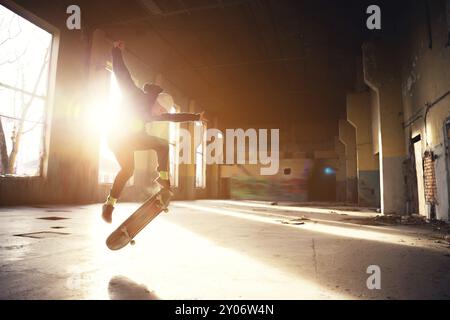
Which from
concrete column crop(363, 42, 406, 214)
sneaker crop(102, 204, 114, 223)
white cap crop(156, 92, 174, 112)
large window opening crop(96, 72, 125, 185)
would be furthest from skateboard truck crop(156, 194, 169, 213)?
white cap crop(156, 92, 174, 112)

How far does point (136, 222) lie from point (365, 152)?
13.2 metres

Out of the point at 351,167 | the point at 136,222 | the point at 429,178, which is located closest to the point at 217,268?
the point at 136,222

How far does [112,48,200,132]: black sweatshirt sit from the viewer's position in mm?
2840

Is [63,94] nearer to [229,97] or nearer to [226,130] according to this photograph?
[229,97]

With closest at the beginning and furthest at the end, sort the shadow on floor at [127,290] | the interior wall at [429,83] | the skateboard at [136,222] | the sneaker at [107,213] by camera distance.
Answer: the shadow on floor at [127,290] → the skateboard at [136,222] → the sneaker at [107,213] → the interior wall at [429,83]

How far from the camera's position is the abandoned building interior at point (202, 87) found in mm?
5016

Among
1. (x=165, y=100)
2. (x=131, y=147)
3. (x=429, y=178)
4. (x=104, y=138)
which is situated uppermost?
(x=165, y=100)

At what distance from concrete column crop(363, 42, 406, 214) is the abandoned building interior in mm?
29

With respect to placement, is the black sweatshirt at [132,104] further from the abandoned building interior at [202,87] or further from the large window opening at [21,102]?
the large window opening at [21,102]

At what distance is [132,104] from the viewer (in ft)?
9.45

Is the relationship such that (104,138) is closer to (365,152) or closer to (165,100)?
(165,100)

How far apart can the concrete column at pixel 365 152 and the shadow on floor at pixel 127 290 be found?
1362 cm

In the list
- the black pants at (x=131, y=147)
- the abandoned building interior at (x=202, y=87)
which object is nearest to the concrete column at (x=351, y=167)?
the abandoned building interior at (x=202, y=87)

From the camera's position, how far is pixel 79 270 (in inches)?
78.9
